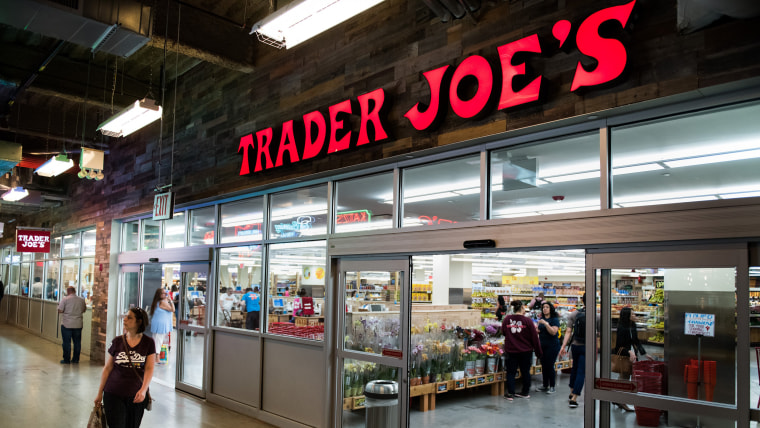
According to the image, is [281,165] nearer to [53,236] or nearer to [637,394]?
[637,394]

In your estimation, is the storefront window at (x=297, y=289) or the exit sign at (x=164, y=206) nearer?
the storefront window at (x=297, y=289)

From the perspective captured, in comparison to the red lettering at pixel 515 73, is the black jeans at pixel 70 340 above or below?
below

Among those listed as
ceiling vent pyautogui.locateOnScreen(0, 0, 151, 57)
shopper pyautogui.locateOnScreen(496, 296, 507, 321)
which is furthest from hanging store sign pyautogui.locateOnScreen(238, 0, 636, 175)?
shopper pyautogui.locateOnScreen(496, 296, 507, 321)

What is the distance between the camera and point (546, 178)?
4.64 metres

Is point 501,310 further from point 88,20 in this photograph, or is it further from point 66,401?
point 88,20

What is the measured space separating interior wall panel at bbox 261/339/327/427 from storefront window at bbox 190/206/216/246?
7.90 ft

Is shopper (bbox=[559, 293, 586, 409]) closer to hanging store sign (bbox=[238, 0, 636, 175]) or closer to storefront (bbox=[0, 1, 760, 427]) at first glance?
storefront (bbox=[0, 1, 760, 427])

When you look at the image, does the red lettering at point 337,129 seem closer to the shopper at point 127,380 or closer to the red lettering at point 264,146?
the red lettering at point 264,146

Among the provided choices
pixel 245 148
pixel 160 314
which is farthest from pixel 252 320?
pixel 160 314

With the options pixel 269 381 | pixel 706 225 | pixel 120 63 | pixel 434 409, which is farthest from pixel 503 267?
pixel 706 225

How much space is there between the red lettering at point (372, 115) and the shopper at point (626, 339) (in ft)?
8.95

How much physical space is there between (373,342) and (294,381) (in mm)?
1456

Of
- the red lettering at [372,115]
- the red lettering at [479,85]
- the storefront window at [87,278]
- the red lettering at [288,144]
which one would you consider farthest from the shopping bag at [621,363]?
the storefront window at [87,278]

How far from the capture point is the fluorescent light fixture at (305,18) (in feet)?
14.0
